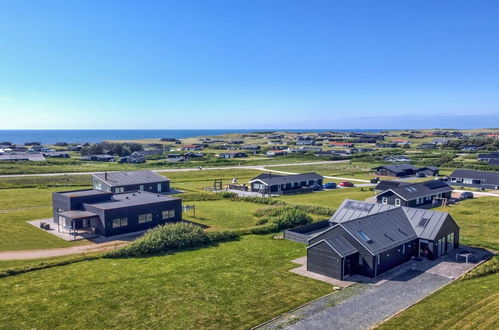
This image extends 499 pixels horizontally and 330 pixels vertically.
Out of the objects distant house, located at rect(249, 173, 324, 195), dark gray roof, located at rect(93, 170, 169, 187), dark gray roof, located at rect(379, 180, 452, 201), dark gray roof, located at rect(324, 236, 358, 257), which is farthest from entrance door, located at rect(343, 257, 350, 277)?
dark gray roof, located at rect(93, 170, 169, 187)

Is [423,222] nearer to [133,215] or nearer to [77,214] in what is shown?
[133,215]

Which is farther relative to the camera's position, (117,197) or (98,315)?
(117,197)

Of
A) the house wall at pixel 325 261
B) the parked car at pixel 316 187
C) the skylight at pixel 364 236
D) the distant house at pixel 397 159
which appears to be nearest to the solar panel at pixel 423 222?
the skylight at pixel 364 236

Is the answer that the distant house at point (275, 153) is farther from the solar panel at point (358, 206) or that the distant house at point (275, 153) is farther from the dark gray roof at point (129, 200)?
the solar panel at point (358, 206)

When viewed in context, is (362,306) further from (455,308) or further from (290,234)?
(290,234)

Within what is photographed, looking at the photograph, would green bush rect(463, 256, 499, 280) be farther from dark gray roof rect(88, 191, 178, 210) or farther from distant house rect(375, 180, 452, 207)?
dark gray roof rect(88, 191, 178, 210)

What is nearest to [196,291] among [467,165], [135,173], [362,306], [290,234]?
[362,306]

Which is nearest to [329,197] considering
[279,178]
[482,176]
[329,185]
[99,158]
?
[279,178]
